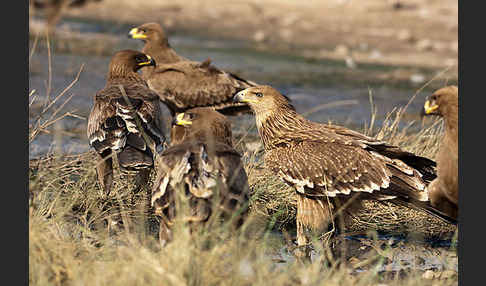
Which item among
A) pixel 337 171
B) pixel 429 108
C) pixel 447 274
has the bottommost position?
pixel 447 274

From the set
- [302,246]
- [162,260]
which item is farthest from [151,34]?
[162,260]

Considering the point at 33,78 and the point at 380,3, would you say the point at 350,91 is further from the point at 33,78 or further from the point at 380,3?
the point at 380,3

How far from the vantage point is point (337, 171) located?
242 inches

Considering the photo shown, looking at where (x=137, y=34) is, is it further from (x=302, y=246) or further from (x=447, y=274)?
(x=447, y=274)

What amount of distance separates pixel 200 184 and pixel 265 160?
168 cm

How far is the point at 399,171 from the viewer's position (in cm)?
606

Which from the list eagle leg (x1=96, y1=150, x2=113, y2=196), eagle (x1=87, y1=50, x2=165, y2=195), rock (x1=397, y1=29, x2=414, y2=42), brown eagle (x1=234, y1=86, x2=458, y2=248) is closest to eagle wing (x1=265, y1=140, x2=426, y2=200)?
brown eagle (x1=234, y1=86, x2=458, y2=248)

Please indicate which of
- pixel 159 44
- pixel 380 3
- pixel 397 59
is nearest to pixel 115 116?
pixel 159 44

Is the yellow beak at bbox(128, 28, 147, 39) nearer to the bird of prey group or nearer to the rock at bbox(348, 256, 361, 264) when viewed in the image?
the bird of prey group

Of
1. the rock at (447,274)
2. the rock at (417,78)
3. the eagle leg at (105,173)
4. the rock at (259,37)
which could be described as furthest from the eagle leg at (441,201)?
the rock at (259,37)

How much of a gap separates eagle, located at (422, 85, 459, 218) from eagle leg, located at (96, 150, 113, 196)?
103 inches

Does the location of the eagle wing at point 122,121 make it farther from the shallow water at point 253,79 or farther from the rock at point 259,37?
the rock at point 259,37

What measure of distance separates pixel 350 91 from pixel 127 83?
683 centimetres

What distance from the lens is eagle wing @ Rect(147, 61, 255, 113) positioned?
913cm
